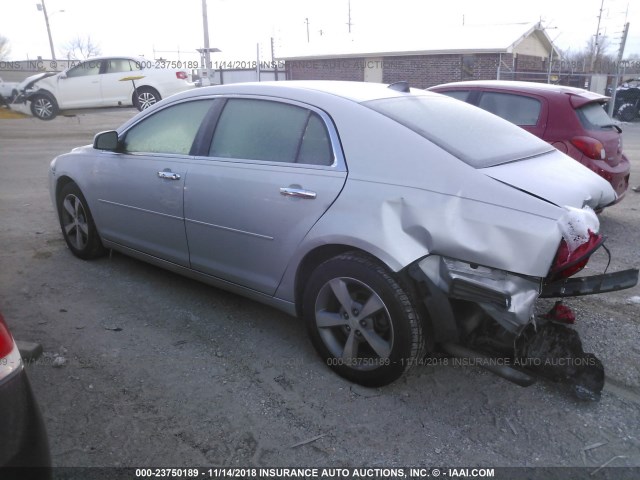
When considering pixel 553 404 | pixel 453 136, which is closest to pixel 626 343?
pixel 553 404

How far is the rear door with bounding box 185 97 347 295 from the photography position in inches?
119

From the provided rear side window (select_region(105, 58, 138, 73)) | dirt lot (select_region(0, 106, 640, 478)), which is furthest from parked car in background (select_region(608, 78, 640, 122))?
dirt lot (select_region(0, 106, 640, 478))

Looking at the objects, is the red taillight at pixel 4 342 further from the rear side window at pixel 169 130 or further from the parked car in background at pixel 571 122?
the parked car in background at pixel 571 122

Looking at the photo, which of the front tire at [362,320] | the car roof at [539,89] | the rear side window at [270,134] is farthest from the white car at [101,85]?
the front tire at [362,320]

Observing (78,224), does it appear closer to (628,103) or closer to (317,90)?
(317,90)

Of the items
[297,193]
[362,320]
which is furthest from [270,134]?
[362,320]

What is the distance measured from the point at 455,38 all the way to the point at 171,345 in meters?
26.7

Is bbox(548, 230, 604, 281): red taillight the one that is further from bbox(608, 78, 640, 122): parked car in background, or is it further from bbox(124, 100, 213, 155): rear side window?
bbox(608, 78, 640, 122): parked car in background

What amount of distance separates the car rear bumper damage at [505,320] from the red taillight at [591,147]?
3.34 meters

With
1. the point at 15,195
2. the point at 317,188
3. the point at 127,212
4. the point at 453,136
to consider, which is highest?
the point at 453,136

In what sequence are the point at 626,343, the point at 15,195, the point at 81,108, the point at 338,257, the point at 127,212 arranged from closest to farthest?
1. the point at 338,257
2. the point at 626,343
3. the point at 127,212
4. the point at 15,195
5. the point at 81,108

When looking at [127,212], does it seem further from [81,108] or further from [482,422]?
[81,108]

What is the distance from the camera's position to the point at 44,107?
52.1 ft

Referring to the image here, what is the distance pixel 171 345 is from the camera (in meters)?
3.44
